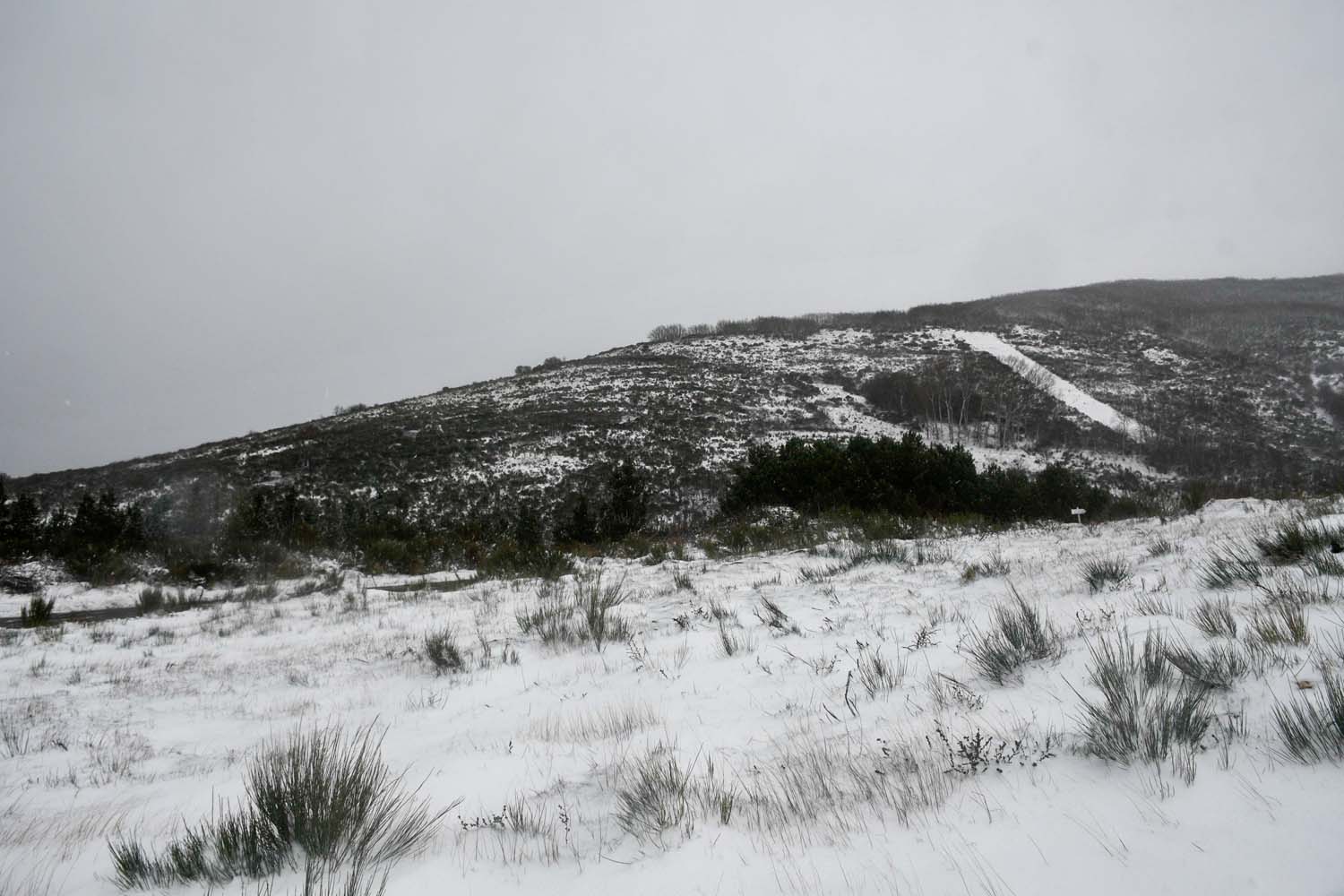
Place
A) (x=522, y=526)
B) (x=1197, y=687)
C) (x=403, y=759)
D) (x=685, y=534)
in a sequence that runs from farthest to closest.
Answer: (x=522, y=526)
(x=685, y=534)
(x=403, y=759)
(x=1197, y=687)

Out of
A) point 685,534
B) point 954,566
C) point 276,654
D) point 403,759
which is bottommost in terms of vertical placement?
point 685,534

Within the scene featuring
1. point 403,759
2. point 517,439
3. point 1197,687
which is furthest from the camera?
point 517,439

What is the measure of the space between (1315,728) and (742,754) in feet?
6.11

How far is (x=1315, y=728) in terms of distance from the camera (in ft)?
5.22

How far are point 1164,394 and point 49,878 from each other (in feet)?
177

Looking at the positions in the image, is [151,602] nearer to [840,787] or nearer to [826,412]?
[840,787]

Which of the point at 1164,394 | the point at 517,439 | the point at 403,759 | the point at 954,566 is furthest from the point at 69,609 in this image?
the point at 1164,394

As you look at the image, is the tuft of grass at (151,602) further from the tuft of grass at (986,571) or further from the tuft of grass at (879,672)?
the tuft of grass at (986,571)

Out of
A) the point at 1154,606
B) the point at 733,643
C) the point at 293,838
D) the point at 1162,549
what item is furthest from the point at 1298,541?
the point at 293,838

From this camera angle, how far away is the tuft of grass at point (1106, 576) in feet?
15.1

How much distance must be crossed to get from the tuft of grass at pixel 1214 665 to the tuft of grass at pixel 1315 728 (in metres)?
0.33

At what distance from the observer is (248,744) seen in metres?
3.22

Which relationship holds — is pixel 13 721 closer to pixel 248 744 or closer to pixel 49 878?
pixel 248 744

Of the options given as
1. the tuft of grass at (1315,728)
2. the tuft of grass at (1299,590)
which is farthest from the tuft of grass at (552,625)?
the tuft of grass at (1299,590)
